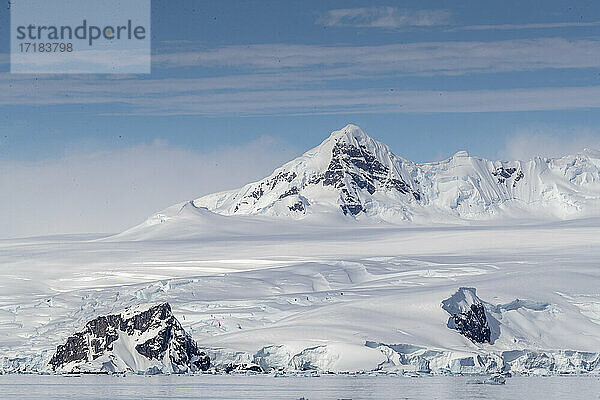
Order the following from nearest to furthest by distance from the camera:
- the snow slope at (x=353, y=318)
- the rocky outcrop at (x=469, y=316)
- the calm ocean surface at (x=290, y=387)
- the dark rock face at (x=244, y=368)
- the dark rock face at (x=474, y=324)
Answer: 1. the calm ocean surface at (x=290, y=387)
2. the dark rock face at (x=244, y=368)
3. the snow slope at (x=353, y=318)
4. the dark rock face at (x=474, y=324)
5. the rocky outcrop at (x=469, y=316)

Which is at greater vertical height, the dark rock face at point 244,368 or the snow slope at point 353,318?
the snow slope at point 353,318

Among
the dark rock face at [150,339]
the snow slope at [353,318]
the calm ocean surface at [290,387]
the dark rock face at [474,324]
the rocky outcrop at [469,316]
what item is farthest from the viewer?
the rocky outcrop at [469,316]

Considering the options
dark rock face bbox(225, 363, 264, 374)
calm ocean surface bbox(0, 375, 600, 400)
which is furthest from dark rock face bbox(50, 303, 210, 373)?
calm ocean surface bbox(0, 375, 600, 400)

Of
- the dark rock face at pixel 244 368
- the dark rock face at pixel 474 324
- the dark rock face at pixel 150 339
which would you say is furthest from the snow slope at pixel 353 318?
the dark rock face at pixel 150 339

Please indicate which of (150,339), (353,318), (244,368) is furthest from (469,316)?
(150,339)

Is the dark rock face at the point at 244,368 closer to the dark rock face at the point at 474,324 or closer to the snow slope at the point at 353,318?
the snow slope at the point at 353,318

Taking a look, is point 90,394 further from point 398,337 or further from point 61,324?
point 61,324

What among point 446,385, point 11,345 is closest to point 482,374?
point 446,385
